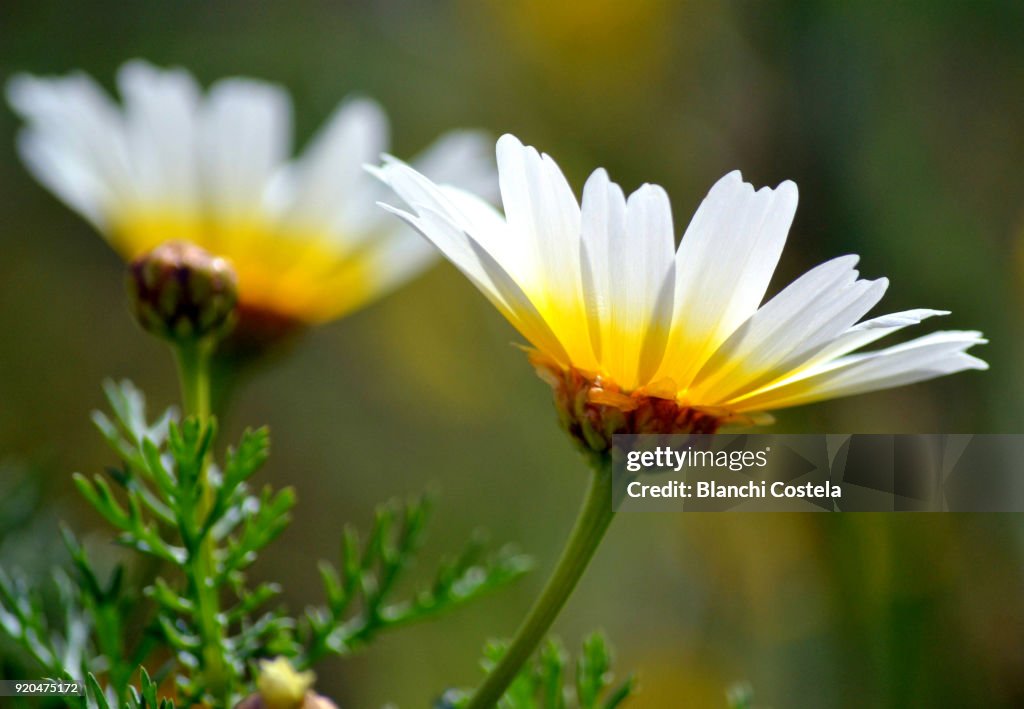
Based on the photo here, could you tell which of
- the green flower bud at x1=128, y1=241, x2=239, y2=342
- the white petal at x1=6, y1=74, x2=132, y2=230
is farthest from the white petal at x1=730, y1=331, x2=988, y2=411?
the white petal at x1=6, y1=74, x2=132, y2=230

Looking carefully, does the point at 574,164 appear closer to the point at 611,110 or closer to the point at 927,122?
the point at 611,110

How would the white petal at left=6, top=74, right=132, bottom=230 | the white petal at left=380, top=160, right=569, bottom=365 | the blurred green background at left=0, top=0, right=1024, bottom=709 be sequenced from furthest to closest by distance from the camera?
the blurred green background at left=0, top=0, right=1024, bottom=709, the white petal at left=6, top=74, right=132, bottom=230, the white petal at left=380, top=160, right=569, bottom=365

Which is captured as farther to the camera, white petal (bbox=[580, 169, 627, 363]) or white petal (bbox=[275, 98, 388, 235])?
white petal (bbox=[275, 98, 388, 235])

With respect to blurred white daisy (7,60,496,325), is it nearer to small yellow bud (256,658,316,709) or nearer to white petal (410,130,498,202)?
white petal (410,130,498,202)

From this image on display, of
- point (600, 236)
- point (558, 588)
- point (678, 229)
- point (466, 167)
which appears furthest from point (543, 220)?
point (678, 229)

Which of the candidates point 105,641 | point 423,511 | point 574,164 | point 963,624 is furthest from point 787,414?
point 105,641
